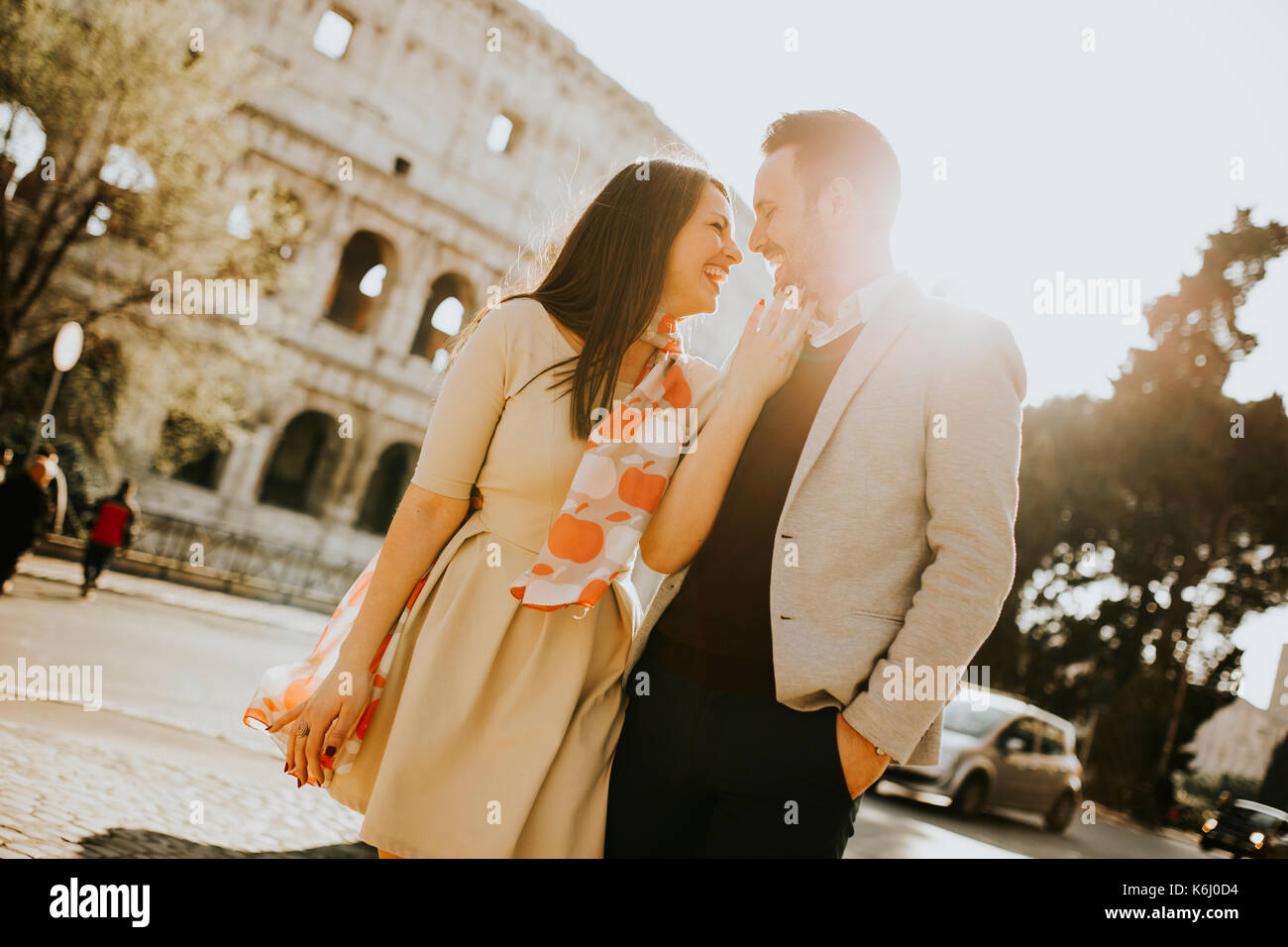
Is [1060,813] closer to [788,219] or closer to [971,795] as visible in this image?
[971,795]

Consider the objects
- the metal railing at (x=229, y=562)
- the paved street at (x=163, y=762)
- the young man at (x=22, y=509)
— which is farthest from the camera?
the metal railing at (x=229, y=562)

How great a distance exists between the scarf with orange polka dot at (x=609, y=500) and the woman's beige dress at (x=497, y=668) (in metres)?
0.09

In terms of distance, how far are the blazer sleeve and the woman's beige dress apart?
0.65 meters

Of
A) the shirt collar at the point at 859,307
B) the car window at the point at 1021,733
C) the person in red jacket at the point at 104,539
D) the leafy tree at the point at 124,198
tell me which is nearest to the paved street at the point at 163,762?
the person in red jacket at the point at 104,539

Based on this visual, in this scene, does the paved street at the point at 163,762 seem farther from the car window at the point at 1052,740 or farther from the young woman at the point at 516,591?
the young woman at the point at 516,591

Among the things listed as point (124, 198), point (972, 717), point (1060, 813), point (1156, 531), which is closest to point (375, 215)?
point (124, 198)

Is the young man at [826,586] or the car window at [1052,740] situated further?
the car window at [1052,740]

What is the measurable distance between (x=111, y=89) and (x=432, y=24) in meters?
12.1

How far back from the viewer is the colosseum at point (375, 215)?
2369 cm

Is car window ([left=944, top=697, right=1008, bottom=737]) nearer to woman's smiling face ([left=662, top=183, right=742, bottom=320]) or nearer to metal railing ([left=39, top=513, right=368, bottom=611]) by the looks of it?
woman's smiling face ([left=662, top=183, right=742, bottom=320])

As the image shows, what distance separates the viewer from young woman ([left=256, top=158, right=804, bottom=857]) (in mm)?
2047

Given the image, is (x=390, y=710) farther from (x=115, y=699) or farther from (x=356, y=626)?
(x=115, y=699)

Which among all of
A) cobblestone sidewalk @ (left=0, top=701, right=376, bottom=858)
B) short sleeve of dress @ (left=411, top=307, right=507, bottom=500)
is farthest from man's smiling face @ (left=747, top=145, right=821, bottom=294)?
cobblestone sidewalk @ (left=0, top=701, right=376, bottom=858)
